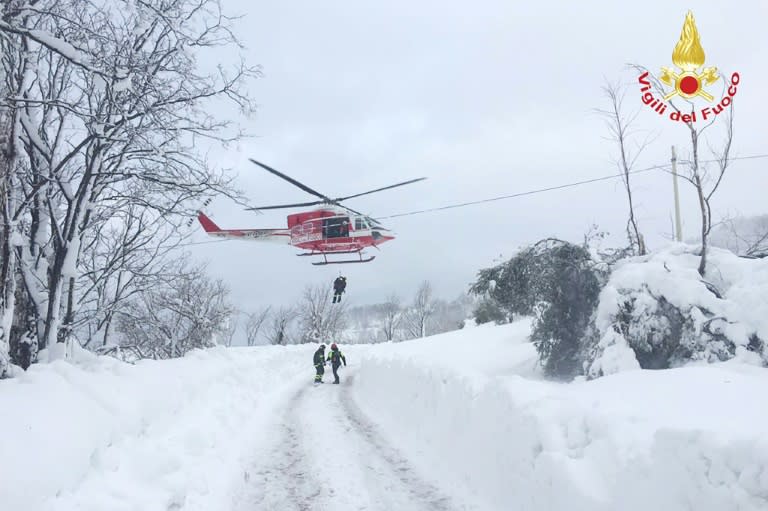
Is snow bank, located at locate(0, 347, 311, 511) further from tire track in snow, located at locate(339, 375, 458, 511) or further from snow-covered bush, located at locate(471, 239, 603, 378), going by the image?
snow-covered bush, located at locate(471, 239, 603, 378)

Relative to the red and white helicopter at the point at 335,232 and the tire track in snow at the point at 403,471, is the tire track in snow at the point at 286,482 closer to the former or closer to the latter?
the tire track in snow at the point at 403,471

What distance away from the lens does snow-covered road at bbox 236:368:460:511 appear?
5.83 m

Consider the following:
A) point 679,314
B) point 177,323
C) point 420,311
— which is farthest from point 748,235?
point 420,311

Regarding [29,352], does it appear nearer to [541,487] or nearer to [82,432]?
[82,432]

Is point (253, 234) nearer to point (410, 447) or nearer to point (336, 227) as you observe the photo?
point (336, 227)

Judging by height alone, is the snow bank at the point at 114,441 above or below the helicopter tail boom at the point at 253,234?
below

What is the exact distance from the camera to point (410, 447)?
8531mm

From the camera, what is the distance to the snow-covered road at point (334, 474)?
229 inches

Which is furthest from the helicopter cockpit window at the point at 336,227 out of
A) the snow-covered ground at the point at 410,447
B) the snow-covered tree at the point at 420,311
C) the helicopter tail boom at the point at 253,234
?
the snow-covered tree at the point at 420,311

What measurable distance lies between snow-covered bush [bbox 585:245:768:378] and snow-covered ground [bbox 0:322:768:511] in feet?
3.12

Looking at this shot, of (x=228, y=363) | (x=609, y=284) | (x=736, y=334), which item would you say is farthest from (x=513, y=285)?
(x=228, y=363)

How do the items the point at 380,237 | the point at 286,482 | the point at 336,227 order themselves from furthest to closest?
the point at 380,237 → the point at 336,227 → the point at 286,482

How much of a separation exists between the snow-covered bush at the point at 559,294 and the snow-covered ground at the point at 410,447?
440 centimetres

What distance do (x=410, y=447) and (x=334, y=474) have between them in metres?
2.03
